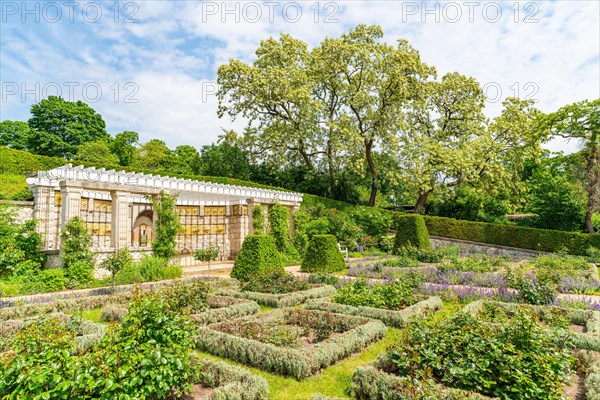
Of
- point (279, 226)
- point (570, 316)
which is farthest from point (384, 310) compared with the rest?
point (279, 226)

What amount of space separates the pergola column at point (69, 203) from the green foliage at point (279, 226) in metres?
8.92

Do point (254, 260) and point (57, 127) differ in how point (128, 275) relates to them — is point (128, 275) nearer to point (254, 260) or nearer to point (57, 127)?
point (254, 260)

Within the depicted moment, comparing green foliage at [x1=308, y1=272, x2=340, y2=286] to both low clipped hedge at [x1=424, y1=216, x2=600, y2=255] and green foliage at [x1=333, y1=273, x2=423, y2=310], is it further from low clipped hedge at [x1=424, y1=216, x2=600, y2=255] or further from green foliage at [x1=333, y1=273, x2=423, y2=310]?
low clipped hedge at [x1=424, y1=216, x2=600, y2=255]

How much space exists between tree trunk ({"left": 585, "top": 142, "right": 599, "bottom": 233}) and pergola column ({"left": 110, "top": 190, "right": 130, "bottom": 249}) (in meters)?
24.6

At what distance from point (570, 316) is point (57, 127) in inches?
1604

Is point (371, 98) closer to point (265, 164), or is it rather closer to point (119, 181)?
point (265, 164)

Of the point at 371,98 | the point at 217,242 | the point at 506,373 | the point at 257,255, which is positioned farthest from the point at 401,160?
the point at 506,373

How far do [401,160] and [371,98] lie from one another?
183 inches

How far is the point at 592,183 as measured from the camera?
70.3 ft

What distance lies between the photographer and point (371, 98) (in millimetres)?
23734

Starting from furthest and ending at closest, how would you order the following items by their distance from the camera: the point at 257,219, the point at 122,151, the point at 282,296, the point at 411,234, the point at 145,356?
the point at 122,151 < the point at 257,219 < the point at 411,234 < the point at 282,296 < the point at 145,356

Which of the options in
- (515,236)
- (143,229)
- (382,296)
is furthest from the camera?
(143,229)

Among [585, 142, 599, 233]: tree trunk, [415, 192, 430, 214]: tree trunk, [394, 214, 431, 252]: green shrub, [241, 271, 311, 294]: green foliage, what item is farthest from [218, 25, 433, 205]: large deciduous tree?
[241, 271, 311, 294]: green foliage

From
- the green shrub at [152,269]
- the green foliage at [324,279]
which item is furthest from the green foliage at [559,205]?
the green shrub at [152,269]
